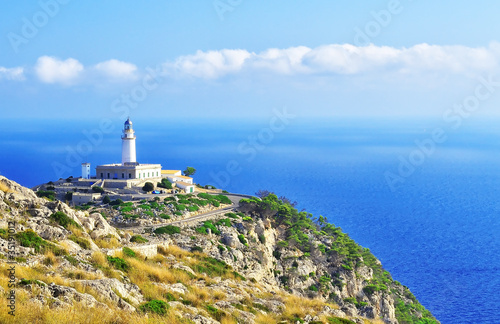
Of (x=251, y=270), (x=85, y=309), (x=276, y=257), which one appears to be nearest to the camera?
(x=85, y=309)

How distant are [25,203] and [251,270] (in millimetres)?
18475

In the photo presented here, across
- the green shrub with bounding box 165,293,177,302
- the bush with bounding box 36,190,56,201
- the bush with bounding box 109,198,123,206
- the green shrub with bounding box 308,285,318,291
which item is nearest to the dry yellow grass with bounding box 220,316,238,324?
the green shrub with bounding box 165,293,177,302

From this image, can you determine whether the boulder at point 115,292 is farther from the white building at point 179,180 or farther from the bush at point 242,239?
the white building at point 179,180

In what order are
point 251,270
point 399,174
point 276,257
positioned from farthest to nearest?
point 399,174 → point 276,257 → point 251,270

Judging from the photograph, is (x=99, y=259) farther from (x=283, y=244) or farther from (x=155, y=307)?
(x=283, y=244)

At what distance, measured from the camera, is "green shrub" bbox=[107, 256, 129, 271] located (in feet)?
65.2

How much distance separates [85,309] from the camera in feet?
44.8

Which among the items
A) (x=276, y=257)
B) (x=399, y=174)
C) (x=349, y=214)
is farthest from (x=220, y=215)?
(x=399, y=174)

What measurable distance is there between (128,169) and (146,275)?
3997 centimetres

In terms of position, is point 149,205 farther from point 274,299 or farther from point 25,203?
point 274,299

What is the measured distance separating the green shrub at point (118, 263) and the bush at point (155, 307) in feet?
13.3

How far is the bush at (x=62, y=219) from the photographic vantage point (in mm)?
23047

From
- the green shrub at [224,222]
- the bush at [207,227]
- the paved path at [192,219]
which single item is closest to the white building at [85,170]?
the paved path at [192,219]

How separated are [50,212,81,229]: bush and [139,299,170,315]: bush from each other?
876 cm
